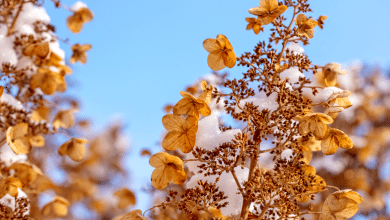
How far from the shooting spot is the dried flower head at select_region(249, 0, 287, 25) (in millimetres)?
1543

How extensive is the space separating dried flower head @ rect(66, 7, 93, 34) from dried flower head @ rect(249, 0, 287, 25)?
172 cm

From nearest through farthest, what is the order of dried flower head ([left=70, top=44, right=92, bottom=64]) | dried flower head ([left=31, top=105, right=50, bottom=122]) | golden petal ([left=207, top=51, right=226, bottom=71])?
1. golden petal ([left=207, top=51, right=226, bottom=71])
2. dried flower head ([left=31, top=105, right=50, bottom=122])
3. dried flower head ([left=70, top=44, right=92, bottom=64])

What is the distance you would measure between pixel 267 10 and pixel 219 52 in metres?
0.31

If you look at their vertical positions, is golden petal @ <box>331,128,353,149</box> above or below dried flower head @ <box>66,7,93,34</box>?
below

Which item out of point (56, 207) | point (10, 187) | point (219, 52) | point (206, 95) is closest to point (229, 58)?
point (219, 52)

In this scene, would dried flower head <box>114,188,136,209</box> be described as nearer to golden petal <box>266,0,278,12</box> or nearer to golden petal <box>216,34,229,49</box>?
golden petal <box>216,34,229,49</box>

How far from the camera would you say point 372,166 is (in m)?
7.02

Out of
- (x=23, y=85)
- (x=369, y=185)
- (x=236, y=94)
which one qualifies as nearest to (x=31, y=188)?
(x=23, y=85)

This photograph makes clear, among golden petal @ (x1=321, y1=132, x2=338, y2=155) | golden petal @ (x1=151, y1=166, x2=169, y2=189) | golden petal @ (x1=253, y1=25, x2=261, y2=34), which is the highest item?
golden petal @ (x1=253, y1=25, x2=261, y2=34)

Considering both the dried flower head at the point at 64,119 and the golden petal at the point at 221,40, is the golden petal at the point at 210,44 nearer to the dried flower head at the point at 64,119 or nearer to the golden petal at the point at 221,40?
the golden petal at the point at 221,40

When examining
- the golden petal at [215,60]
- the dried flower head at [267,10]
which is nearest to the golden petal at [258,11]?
the dried flower head at [267,10]

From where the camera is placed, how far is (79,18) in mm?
2752

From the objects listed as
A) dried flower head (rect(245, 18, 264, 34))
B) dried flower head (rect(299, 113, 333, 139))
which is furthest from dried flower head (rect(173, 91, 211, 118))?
dried flower head (rect(245, 18, 264, 34))

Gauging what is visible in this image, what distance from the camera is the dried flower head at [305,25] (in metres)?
1.57
